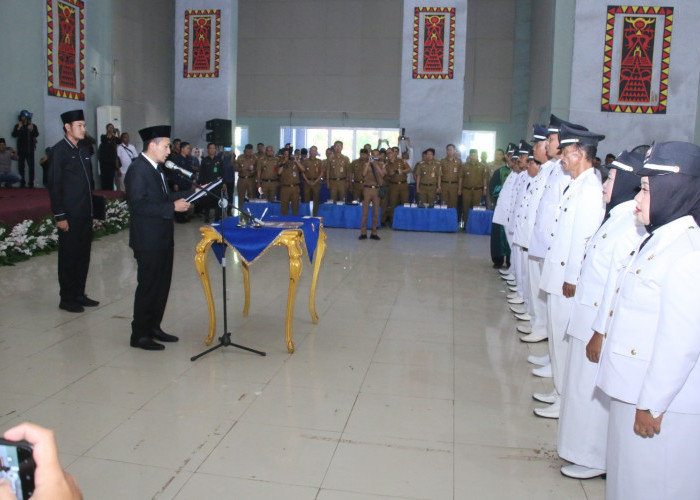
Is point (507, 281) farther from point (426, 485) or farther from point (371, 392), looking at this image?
point (426, 485)

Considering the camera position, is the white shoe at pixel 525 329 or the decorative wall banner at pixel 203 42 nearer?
the white shoe at pixel 525 329

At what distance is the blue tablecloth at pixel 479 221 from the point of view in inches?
456

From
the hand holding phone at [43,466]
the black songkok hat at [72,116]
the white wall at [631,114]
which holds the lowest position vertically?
the hand holding phone at [43,466]

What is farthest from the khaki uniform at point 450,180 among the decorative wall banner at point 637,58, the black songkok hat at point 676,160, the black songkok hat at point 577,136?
the black songkok hat at point 676,160

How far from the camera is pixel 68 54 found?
1327 cm

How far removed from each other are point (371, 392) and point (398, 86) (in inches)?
663

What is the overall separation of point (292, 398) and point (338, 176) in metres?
8.94

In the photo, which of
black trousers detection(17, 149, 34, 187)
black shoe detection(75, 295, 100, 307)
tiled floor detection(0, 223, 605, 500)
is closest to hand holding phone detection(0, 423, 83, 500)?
tiled floor detection(0, 223, 605, 500)

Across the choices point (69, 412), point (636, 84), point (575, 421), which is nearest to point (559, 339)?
point (575, 421)

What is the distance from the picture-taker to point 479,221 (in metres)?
11.6

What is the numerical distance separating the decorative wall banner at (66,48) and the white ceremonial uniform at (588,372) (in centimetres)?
1251

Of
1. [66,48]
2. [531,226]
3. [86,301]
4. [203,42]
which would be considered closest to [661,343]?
[531,226]

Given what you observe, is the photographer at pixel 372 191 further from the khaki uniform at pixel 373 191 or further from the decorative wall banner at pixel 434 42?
the decorative wall banner at pixel 434 42

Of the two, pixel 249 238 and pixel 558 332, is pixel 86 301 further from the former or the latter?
pixel 558 332
